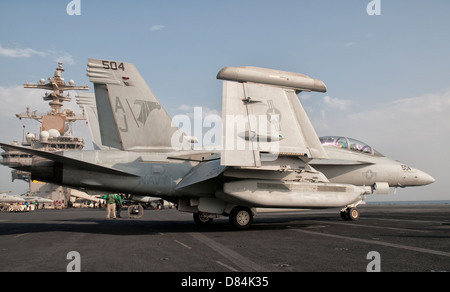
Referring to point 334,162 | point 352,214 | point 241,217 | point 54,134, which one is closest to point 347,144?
point 334,162

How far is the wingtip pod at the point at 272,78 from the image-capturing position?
11.1 m

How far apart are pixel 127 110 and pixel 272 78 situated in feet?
18.1

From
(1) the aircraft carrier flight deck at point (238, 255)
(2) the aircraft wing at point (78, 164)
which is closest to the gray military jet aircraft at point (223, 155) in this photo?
(2) the aircraft wing at point (78, 164)

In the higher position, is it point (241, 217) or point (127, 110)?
point (127, 110)

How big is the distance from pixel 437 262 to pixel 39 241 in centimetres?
957

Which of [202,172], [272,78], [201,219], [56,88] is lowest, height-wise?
[201,219]

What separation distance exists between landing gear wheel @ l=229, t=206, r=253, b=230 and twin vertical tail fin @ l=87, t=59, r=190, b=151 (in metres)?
3.52

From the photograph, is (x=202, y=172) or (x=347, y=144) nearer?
(x=202, y=172)

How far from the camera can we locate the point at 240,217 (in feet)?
39.4

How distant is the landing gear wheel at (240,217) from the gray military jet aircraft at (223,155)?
0.12 feet

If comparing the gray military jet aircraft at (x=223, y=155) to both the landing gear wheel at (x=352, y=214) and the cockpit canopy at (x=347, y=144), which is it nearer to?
the cockpit canopy at (x=347, y=144)

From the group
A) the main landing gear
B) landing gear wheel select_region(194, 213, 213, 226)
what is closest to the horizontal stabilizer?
the main landing gear

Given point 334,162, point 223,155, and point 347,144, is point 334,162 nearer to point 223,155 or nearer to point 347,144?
point 347,144

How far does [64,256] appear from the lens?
262 inches
